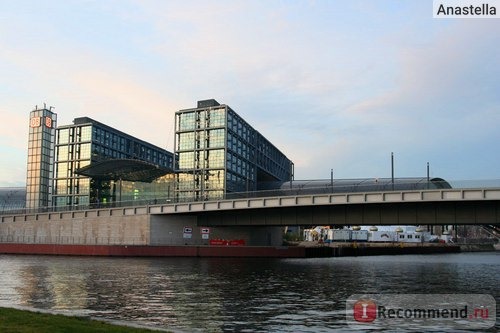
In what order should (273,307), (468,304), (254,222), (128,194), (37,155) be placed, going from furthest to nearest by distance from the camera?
(37,155), (128,194), (254,222), (468,304), (273,307)

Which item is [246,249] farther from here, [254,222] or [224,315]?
[224,315]

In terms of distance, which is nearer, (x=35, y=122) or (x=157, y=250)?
(x=157, y=250)

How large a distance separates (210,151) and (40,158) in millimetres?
58614

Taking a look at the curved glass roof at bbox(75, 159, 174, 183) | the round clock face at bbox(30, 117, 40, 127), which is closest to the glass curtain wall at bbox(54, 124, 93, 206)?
the round clock face at bbox(30, 117, 40, 127)

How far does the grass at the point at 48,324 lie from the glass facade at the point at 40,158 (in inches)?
5965

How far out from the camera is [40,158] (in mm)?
160500

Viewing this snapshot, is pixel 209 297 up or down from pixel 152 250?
up

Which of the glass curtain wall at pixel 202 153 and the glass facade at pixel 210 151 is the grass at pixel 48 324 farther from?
the glass curtain wall at pixel 202 153

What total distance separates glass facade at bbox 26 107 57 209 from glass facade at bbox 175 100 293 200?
45.5m

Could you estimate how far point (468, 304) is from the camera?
30562 mm

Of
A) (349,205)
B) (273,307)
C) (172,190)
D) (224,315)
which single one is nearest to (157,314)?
(224,315)

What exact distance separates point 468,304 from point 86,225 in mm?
76882

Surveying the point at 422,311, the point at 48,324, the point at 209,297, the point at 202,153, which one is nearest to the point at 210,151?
Result: the point at 202,153

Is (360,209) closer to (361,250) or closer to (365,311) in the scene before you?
(365,311)
